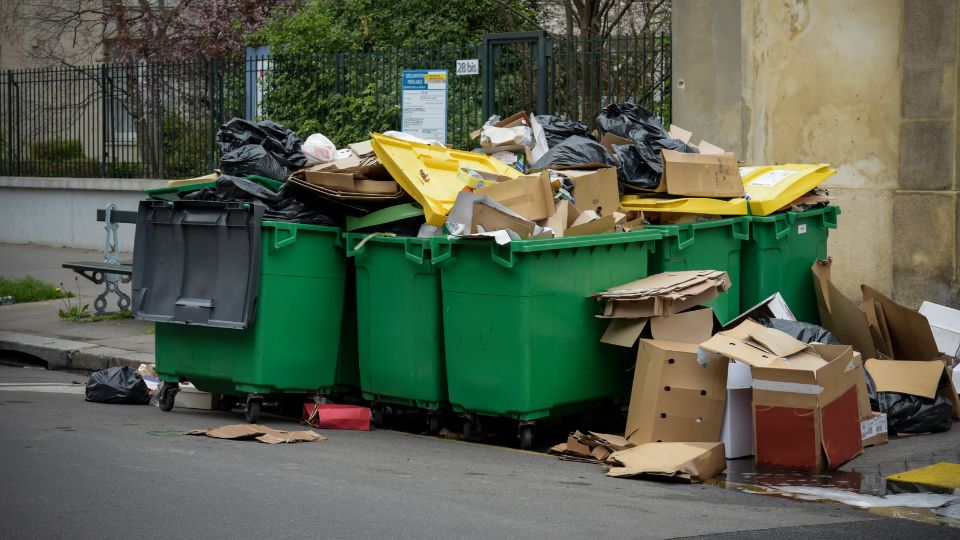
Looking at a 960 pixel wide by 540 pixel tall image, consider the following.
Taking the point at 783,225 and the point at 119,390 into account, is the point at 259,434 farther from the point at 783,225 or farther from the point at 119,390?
the point at 783,225

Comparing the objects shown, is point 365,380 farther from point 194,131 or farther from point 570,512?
point 194,131

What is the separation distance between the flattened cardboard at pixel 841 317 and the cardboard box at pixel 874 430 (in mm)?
1022

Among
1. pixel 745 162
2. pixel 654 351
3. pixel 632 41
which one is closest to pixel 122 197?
pixel 632 41

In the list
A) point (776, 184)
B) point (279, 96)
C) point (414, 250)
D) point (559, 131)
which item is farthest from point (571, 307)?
point (279, 96)

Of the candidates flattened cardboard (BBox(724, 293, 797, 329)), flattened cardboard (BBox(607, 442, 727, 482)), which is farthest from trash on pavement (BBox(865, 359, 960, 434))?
flattened cardboard (BBox(607, 442, 727, 482))

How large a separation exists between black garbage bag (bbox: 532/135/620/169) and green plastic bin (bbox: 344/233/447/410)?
1.40 meters

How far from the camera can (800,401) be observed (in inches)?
237

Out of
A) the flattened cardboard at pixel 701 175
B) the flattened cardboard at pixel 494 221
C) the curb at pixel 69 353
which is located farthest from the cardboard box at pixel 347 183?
the curb at pixel 69 353

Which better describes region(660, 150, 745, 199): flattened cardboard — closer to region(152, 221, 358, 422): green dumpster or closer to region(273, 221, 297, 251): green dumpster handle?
region(152, 221, 358, 422): green dumpster

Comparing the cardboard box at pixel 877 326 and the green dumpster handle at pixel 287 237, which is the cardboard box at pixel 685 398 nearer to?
the cardboard box at pixel 877 326

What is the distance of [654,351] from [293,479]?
6.76 feet

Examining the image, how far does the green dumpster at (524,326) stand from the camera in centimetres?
642

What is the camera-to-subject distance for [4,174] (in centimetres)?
1917

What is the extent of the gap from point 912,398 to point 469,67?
22.8ft
